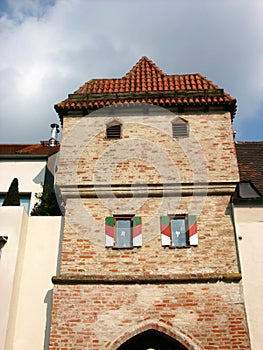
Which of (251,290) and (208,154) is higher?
(208,154)

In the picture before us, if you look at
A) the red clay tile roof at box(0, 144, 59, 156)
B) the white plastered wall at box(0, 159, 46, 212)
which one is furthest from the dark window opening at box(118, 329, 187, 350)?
the red clay tile roof at box(0, 144, 59, 156)

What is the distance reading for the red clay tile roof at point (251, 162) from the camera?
13.6 metres

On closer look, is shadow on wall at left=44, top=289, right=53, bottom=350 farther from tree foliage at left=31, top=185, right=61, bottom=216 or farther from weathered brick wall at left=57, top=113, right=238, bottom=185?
weathered brick wall at left=57, top=113, right=238, bottom=185

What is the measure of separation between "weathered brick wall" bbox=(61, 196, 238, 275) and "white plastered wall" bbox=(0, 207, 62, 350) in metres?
0.83

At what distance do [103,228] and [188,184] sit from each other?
117 inches

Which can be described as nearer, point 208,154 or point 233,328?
point 233,328

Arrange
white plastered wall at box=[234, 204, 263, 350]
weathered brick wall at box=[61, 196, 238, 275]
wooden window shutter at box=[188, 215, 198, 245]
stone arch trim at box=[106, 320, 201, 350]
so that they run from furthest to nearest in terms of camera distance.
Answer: wooden window shutter at box=[188, 215, 198, 245] < weathered brick wall at box=[61, 196, 238, 275] < white plastered wall at box=[234, 204, 263, 350] < stone arch trim at box=[106, 320, 201, 350]

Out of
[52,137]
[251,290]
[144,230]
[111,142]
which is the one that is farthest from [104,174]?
[52,137]

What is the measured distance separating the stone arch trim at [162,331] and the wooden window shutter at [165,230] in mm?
2201

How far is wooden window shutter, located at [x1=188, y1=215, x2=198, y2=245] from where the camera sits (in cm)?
1115

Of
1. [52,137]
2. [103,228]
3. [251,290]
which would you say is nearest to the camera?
[251,290]

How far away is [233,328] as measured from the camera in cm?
1009

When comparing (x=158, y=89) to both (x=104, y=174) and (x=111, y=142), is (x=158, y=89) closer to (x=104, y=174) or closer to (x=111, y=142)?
(x=111, y=142)

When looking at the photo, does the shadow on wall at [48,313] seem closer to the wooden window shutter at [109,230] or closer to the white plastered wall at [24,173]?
the wooden window shutter at [109,230]
